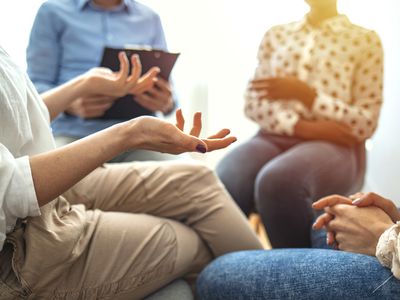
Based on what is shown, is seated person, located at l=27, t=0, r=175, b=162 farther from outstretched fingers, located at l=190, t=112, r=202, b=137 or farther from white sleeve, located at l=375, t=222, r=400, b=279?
Result: white sleeve, located at l=375, t=222, r=400, b=279

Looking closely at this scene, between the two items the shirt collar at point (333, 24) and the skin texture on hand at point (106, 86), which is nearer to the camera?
the shirt collar at point (333, 24)

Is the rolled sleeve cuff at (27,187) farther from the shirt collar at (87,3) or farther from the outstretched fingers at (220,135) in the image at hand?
the shirt collar at (87,3)

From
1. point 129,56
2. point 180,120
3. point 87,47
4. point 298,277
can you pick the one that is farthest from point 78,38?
point 298,277

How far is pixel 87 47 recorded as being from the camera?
0.94m

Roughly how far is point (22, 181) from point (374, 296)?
16.3 inches

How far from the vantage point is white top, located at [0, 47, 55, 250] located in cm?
43

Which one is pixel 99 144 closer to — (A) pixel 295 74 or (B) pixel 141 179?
(B) pixel 141 179

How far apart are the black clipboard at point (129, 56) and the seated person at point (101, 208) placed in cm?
3

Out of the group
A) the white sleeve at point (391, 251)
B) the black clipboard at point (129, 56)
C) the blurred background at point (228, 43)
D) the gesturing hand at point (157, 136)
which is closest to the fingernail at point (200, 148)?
the gesturing hand at point (157, 136)

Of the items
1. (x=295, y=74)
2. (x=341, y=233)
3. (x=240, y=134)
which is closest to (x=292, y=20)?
(x=295, y=74)

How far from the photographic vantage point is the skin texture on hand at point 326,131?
30.2 inches

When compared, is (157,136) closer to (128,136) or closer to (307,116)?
(128,136)

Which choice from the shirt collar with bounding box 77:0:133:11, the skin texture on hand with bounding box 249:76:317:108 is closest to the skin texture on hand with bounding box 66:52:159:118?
the shirt collar with bounding box 77:0:133:11

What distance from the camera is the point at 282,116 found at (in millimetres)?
898
